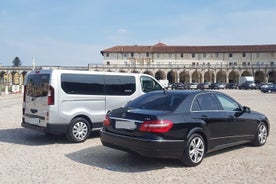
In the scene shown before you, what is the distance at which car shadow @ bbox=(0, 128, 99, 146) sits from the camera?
9066 mm

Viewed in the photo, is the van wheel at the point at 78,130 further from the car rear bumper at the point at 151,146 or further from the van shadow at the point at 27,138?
the car rear bumper at the point at 151,146

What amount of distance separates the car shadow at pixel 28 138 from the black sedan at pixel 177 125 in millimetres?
2815

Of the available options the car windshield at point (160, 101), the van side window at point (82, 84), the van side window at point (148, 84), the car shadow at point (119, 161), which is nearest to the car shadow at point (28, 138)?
the van side window at point (82, 84)

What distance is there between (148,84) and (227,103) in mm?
3536

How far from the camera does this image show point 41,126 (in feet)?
28.9

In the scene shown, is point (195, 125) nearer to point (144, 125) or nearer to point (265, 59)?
point (144, 125)

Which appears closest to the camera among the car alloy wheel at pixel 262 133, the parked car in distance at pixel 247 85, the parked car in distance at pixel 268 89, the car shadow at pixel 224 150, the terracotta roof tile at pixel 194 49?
the car shadow at pixel 224 150

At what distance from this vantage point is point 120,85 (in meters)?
10.1

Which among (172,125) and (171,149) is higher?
(172,125)

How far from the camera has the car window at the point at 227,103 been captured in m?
7.62

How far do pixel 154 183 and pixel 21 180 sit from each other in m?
2.16

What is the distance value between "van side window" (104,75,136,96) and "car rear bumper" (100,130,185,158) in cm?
350

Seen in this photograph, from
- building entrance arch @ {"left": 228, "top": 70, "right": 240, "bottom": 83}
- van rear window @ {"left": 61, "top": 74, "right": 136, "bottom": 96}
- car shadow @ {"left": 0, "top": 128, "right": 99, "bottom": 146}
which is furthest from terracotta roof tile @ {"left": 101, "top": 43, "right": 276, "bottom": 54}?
van rear window @ {"left": 61, "top": 74, "right": 136, "bottom": 96}

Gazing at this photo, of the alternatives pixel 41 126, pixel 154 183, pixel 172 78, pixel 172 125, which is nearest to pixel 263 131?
pixel 172 125
